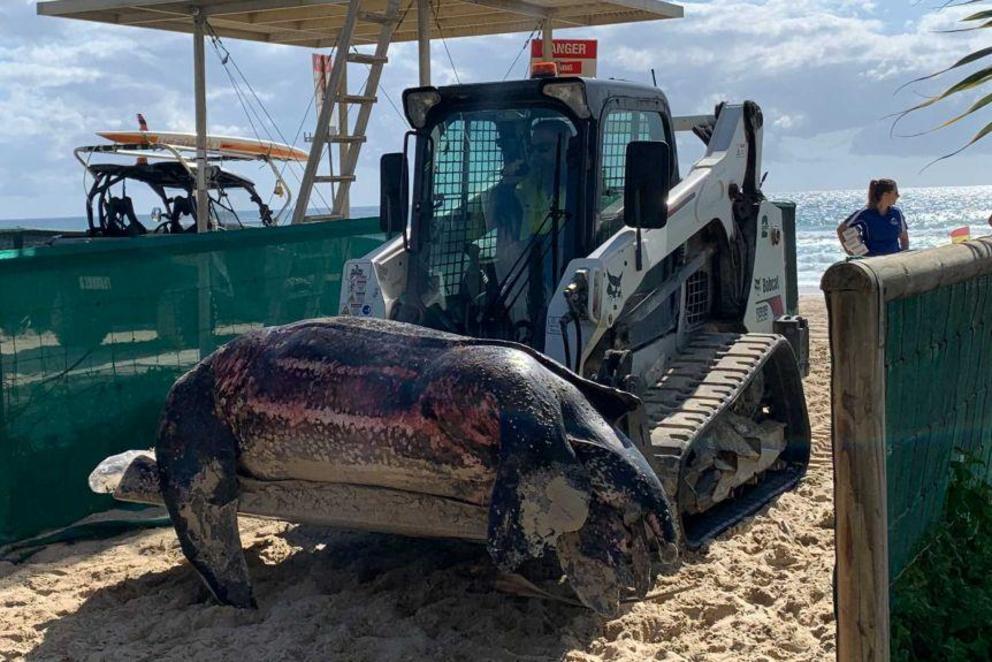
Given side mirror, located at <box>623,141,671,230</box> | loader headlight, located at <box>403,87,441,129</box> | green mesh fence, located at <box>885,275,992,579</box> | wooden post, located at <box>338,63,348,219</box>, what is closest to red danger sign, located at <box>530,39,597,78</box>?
wooden post, located at <box>338,63,348,219</box>

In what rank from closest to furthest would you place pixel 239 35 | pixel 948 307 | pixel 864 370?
pixel 864 370, pixel 948 307, pixel 239 35

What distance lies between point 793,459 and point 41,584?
4675 millimetres

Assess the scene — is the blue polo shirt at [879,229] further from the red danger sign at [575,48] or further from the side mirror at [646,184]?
the side mirror at [646,184]

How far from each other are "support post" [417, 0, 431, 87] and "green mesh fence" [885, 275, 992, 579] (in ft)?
24.9

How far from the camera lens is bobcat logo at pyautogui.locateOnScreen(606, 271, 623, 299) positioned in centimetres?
595

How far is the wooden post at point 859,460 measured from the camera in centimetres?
368

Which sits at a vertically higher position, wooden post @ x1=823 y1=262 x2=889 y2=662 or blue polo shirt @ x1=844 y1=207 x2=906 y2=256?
blue polo shirt @ x1=844 y1=207 x2=906 y2=256

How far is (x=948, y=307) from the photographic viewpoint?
4.70m

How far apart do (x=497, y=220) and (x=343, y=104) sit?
5.59 meters

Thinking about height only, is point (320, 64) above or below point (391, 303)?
above

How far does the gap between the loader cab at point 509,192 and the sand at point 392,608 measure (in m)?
1.33

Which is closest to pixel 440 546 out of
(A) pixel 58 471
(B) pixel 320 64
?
(A) pixel 58 471

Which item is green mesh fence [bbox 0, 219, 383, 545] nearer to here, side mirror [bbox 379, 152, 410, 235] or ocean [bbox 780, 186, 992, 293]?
Result: side mirror [bbox 379, 152, 410, 235]

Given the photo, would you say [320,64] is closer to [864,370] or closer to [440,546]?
[440,546]
